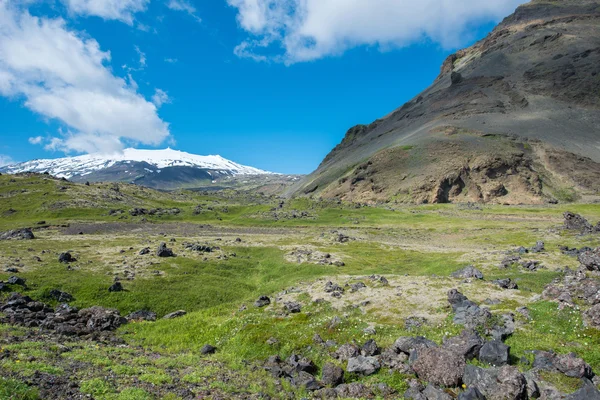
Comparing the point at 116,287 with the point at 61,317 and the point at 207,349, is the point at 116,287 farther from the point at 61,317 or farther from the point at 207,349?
the point at 207,349

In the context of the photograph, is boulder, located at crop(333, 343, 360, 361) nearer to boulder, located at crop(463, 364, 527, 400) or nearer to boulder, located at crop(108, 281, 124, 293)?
boulder, located at crop(463, 364, 527, 400)

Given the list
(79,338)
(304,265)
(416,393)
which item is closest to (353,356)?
(416,393)

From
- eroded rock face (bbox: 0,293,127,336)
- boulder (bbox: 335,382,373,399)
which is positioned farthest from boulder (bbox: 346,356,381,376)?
eroded rock face (bbox: 0,293,127,336)

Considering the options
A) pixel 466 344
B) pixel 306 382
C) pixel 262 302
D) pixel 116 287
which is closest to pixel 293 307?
pixel 262 302

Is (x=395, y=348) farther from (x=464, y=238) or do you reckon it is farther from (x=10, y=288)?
(x=464, y=238)

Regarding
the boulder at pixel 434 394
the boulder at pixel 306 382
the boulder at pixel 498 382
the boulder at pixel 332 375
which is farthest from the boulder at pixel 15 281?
the boulder at pixel 498 382

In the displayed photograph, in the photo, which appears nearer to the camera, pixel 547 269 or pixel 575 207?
pixel 547 269

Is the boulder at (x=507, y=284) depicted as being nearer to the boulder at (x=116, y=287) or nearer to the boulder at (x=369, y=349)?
the boulder at (x=369, y=349)

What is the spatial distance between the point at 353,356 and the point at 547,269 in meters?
30.4

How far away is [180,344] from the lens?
24344mm

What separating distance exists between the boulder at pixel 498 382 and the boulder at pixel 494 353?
1415 mm

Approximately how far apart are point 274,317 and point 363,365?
1088 centimetres

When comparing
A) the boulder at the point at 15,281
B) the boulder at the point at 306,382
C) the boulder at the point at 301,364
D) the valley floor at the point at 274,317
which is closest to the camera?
the valley floor at the point at 274,317

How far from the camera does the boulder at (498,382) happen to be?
14.1 meters
